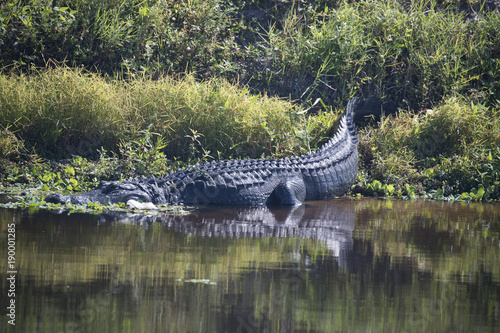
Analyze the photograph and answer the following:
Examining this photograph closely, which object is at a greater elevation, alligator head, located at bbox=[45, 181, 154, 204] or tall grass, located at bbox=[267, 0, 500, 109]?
→ tall grass, located at bbox=[267, 0, 500, 109]

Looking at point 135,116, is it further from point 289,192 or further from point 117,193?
point 289,192

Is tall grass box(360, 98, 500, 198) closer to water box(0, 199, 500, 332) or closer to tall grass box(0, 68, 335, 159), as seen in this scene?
tall grass box(0, 68, 335, 159)

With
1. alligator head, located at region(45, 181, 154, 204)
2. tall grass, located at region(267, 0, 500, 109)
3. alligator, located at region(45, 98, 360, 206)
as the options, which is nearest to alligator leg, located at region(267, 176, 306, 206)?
alligator, located at region(45, 98, 360, 206)

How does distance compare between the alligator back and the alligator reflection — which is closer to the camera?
the alligator reflection

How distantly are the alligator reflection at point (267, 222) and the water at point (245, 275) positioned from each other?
2 centimetres

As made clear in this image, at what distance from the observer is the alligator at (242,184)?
5066 millimetres

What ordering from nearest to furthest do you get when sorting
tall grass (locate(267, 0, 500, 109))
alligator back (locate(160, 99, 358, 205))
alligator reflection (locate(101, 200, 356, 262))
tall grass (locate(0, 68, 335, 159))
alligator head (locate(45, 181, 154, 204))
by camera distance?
alligator reflection (locate(101, 200, 356, 262))
alligator head (locate(45, 181, 154, 204))
alligator back (locate(160, 99, 358, 205))
tall grass (locate(0, 68, 335, 159))
tall grass (locate(267, 0, 500, 109))

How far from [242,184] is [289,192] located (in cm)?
53

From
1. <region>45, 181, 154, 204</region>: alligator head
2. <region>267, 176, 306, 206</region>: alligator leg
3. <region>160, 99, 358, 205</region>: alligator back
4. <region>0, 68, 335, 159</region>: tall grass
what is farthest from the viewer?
<region>0, 68, 335, 159</region>: tall grass

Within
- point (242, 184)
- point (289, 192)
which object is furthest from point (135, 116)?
point (289, 192)

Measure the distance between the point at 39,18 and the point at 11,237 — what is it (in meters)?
5.09

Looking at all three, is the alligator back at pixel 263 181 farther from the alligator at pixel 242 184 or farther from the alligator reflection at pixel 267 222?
the alligator reflection at pixel 267 222

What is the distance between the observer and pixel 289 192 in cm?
556

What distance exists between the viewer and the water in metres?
2.21
